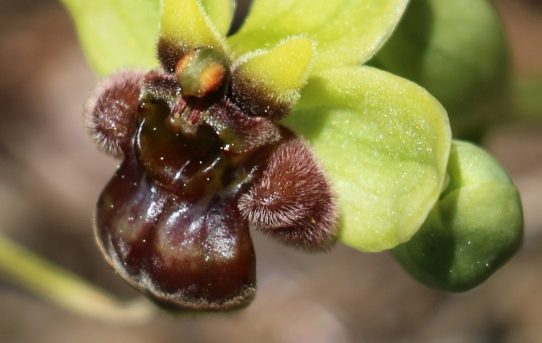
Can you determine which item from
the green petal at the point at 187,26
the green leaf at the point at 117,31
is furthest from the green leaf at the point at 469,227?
the green leaf at the point at 117,31

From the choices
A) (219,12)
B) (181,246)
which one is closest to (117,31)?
(219,12)

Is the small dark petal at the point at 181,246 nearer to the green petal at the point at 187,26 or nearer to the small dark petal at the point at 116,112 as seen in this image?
the small dark petal at the point at 116,112

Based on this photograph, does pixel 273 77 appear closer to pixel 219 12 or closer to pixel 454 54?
pixel 219 12

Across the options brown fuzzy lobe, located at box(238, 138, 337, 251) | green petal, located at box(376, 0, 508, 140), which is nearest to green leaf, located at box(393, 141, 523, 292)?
brown fuzzy lobe, located at box(238, 138, 337, 251)

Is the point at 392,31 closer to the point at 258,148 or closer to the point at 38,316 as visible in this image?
the point at 258,148

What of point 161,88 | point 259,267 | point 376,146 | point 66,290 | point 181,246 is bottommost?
point 259,267

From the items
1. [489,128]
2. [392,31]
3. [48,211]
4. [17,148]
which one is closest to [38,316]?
[48,211]
